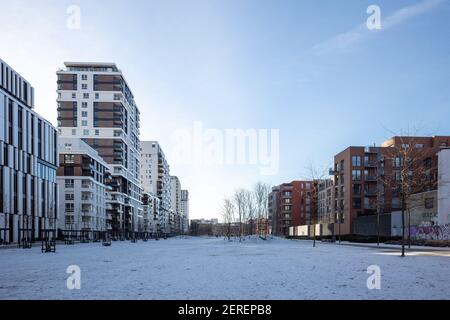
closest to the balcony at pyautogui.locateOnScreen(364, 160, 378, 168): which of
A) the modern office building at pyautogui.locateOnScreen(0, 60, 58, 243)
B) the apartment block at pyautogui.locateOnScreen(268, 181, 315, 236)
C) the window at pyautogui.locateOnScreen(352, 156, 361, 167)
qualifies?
the window at pyautogui.locateOnScreen(352, 156, 361, 167)

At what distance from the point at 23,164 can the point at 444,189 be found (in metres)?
64.5

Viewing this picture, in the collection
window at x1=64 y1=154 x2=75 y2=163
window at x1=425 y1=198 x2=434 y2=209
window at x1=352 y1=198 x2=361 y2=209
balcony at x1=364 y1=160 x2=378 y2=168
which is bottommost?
window at x1=352 y1=198 x2=361 y2=209

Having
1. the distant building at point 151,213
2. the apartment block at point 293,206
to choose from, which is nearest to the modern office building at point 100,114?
the distant building at point 151,213

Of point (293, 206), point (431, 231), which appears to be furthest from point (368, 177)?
point (293, 206)

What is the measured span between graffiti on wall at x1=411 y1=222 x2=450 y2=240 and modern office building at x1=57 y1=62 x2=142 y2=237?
86.6m

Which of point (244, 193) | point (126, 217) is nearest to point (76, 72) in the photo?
point (126, 217)

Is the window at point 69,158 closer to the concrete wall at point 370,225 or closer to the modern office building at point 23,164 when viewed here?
the modern office building at point 23,164

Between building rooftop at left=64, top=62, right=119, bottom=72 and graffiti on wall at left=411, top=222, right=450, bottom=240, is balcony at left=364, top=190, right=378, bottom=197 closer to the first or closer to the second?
graffiti on wall at left=411, top=222, right=450, bottom=240

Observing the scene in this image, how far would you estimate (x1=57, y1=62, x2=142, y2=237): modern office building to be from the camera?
118250 mm

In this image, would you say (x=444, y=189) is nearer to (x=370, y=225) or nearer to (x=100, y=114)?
(x=370, y=225)

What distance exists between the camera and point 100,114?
120 metres
